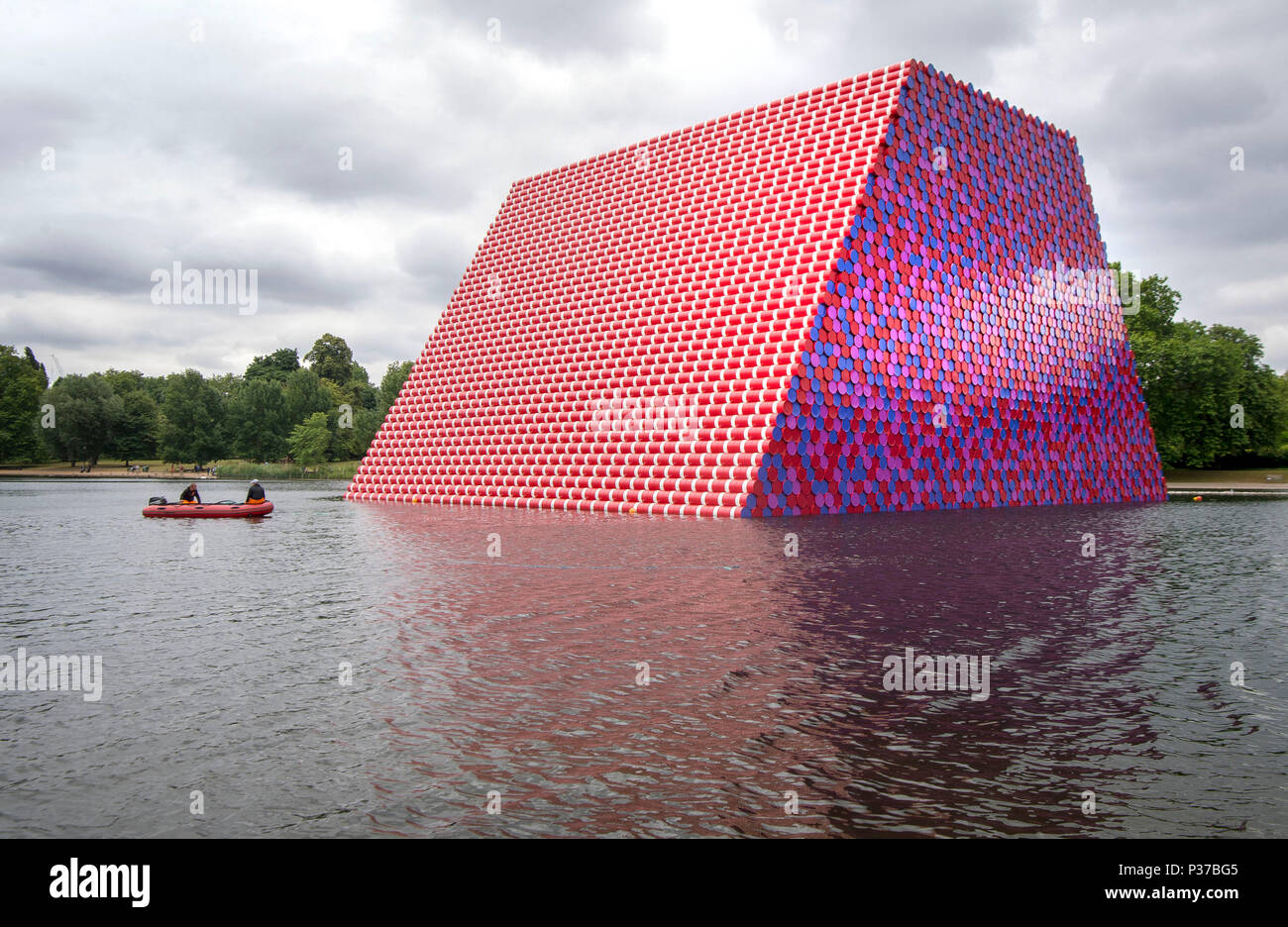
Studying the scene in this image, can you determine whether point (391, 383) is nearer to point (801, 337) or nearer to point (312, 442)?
point (312, 442)

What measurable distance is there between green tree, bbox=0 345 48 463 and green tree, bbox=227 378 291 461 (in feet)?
59.3

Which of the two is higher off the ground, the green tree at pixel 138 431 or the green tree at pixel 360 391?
the green tree at pixel 360 391

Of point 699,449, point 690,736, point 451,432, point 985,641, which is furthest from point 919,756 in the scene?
point 451,432

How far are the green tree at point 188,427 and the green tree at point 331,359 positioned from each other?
1081 inches

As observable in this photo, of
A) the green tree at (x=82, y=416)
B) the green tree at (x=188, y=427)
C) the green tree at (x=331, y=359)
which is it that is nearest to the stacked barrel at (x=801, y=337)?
the green tree at (x=82, y=416)

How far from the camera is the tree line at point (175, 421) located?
87812mm

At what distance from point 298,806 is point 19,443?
101965 mm

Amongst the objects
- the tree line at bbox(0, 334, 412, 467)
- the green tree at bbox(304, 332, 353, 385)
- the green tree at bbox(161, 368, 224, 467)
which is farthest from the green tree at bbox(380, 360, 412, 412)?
the green tree at bbox(304, 332, 353, 385)

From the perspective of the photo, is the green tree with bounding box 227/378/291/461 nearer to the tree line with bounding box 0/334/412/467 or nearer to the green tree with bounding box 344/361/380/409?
the tree line with bounding box 0/334/412/467

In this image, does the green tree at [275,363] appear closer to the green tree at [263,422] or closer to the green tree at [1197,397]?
the green tree at [263,422]

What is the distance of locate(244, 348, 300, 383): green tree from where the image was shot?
130500mm

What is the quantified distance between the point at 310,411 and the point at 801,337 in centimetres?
7803

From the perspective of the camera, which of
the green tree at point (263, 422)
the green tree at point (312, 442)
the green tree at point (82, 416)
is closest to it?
the green tree at point (312, 442)

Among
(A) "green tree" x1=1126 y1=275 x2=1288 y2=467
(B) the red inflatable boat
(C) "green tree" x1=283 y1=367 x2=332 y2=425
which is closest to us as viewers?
(B) the red inflatable boat
